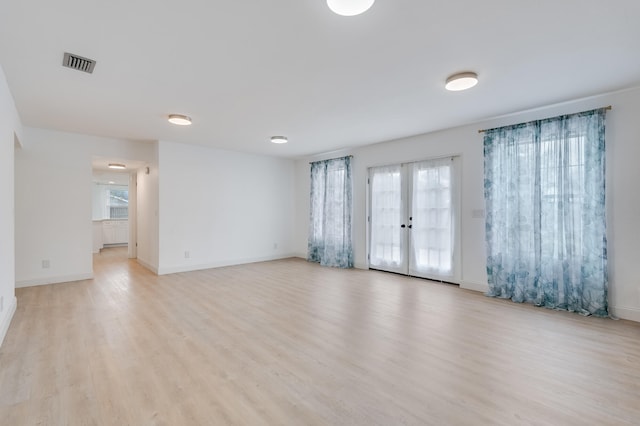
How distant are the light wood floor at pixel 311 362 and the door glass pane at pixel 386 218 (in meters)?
1.53

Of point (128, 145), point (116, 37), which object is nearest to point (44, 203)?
point (128, 145)

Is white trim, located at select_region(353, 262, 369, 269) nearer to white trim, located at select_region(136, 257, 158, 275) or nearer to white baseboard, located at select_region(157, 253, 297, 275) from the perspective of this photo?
white baseboard, located at select_region(157, 253, 297, 275)

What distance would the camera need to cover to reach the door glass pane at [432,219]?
4.84 meters

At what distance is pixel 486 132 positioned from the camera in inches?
170

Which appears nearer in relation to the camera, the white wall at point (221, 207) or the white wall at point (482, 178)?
the white wall at point (482, 178)

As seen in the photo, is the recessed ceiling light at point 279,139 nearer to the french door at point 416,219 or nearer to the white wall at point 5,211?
the french door at point 416,219

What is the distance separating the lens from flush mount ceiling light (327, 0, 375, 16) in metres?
1.78

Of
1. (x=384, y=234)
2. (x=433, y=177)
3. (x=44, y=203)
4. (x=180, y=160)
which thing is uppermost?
(x=180, y=160)

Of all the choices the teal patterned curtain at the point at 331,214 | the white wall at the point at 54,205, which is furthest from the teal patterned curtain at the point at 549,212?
the white wall at the point at 54,205

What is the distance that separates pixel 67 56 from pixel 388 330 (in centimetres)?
391

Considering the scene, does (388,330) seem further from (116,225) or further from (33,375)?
(116,225)

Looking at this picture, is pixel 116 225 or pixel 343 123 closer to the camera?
pixel 343 123

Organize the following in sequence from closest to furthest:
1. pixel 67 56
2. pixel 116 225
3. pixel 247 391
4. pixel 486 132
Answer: pixel 247 391, pixel 67 56, pixel 486 132, pixel 116 225

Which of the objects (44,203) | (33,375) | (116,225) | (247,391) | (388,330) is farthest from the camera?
(116,225)
